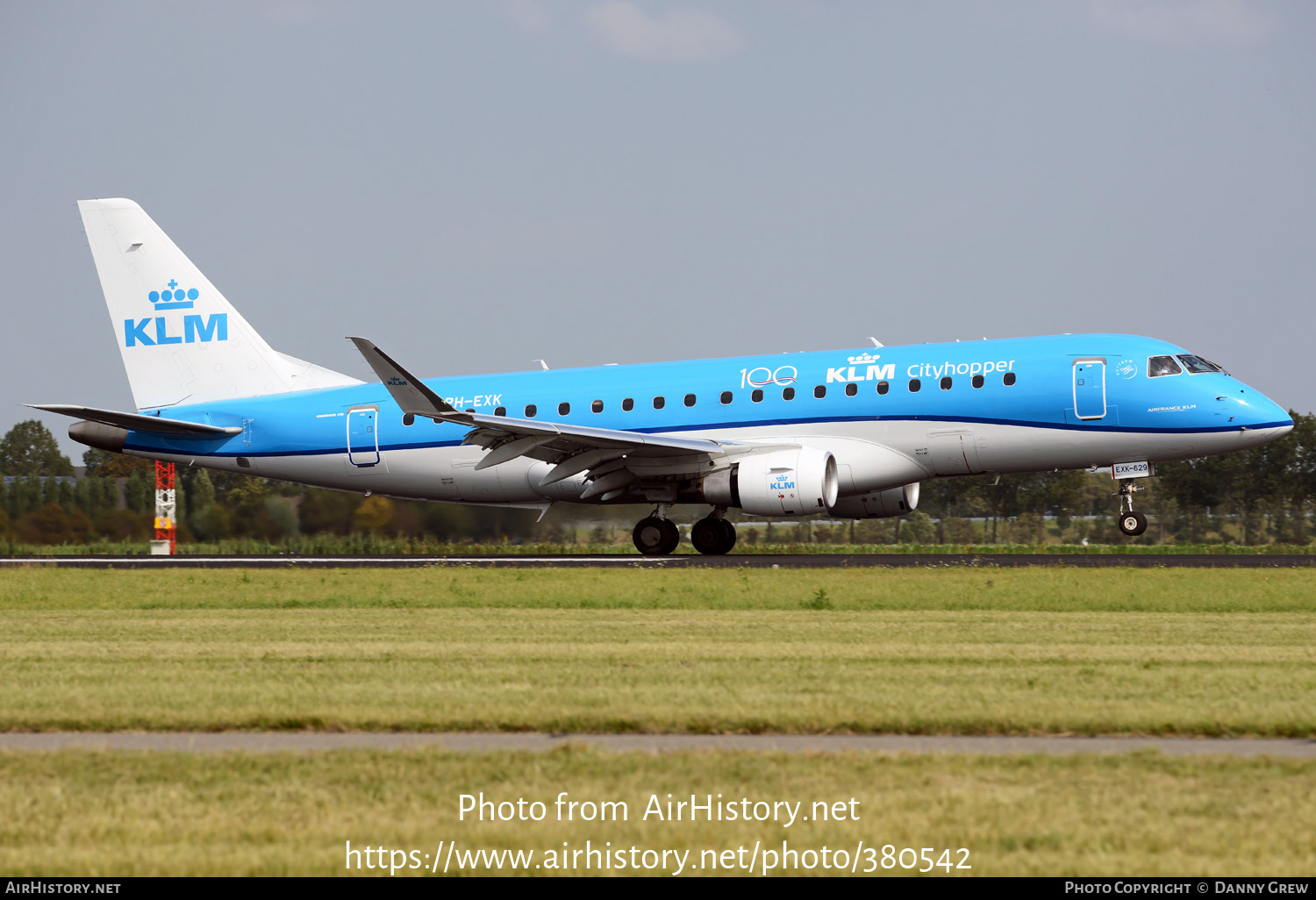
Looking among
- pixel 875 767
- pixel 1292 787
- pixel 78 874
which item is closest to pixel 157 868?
pixel 78 874

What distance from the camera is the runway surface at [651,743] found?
7789 millimetres

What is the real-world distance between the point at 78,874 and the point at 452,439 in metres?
26.5

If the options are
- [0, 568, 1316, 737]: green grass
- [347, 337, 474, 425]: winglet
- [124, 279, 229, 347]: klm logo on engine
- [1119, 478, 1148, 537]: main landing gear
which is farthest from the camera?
[124, 279, 229, 347]: klm logo on engine

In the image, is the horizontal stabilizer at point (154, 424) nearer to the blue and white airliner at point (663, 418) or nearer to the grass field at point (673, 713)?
the blue and white airliner at point (663, 418)

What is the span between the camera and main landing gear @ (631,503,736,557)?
30.4 m

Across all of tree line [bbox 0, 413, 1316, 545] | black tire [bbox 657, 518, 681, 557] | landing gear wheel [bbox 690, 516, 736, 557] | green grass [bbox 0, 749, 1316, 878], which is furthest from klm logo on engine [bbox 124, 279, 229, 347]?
green grass [bbox 0, 749, 1316, 878]

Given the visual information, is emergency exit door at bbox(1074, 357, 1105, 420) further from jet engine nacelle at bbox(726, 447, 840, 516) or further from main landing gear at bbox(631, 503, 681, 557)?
main landing gear at bbox(631, 503, 681, 557)

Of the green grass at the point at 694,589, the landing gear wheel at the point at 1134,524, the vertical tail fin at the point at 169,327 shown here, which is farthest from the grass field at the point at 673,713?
the vertical tail fin at the point at 169,327

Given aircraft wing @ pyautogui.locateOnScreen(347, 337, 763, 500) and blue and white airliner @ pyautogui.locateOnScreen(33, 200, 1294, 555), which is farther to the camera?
blue and white airliner @ pyautogui.locateOnScreen(33, 200, 1294, 555)

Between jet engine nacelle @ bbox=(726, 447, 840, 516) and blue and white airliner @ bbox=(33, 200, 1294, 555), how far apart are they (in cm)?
5

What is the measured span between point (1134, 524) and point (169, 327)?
2342 cm

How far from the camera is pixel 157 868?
18.2 ft

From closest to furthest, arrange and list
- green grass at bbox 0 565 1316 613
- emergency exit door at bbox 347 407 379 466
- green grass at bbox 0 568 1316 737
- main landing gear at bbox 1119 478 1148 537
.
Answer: green grass at bbox 0 568 1316 737 → green grass at bbox 0 565 1316 613 → main landing gear at bbox 1119 478 1148 537 → emergency exit door at bbox 347 407 379 466

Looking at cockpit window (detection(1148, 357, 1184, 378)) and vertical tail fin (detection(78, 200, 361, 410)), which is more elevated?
vertical tail fin (detection(78, 200, 361, 410))
